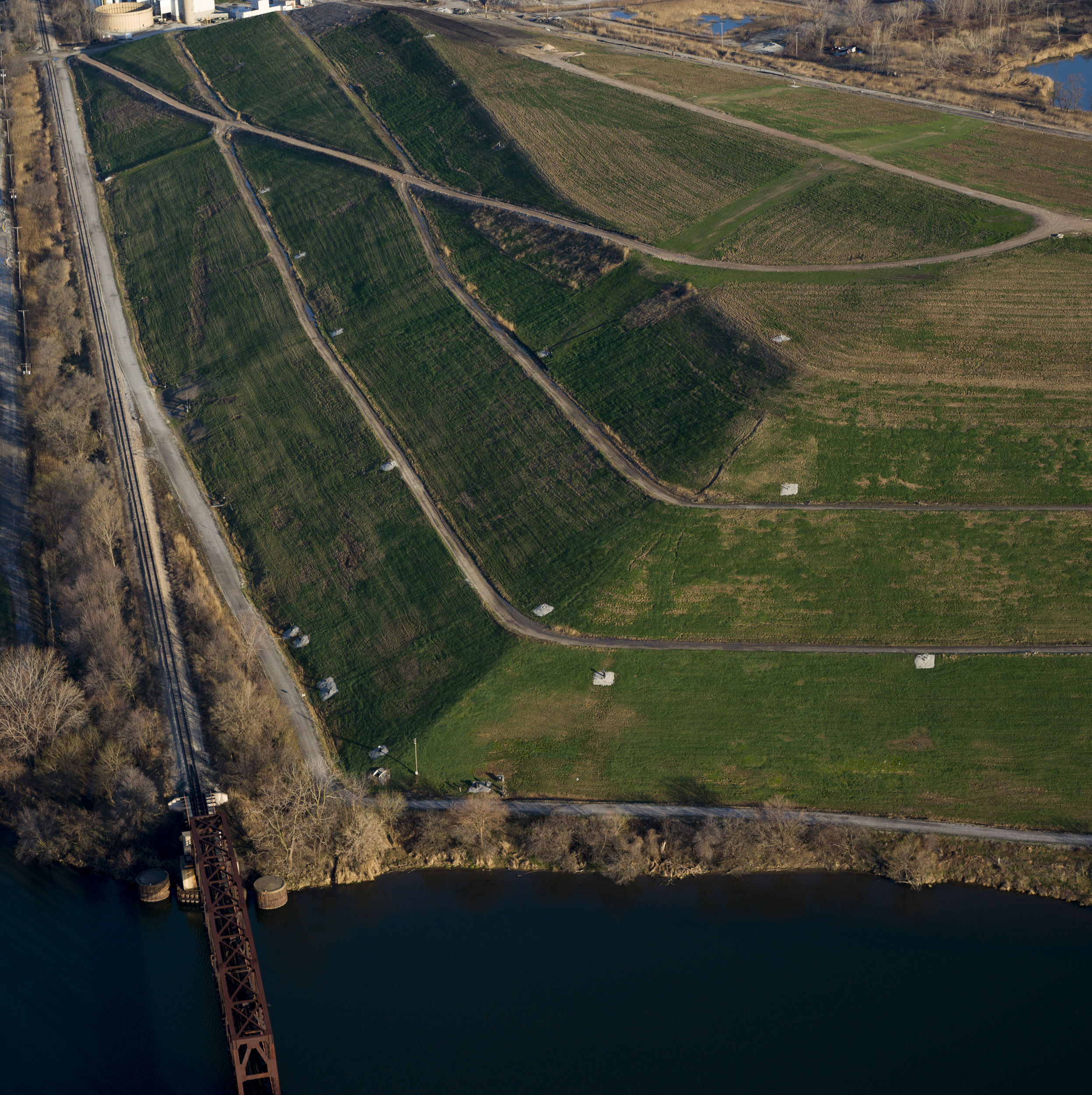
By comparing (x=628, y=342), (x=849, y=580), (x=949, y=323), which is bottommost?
(x=849, y=580)

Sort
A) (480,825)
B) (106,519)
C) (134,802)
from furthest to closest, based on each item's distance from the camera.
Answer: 1. (106,519)
2. (134,802)
3. (480,825)

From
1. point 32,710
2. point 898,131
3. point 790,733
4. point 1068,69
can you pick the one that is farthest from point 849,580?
point 1068,69

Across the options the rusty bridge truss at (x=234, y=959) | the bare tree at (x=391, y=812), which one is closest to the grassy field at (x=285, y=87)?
the bare tree at (x=391, y=812)

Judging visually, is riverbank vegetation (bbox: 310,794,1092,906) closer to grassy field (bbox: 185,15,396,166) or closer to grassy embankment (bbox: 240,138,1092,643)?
grassy embankment (bbox: 240,138,1092,643)

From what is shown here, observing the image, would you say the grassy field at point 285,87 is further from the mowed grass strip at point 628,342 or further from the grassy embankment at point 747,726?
the grassy embankment at point 747,726

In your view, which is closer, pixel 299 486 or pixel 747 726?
pixel 747 726

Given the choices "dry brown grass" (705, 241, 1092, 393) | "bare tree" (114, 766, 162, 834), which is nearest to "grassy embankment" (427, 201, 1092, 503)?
"dry brown grass" (705, 241, 1092, 393)

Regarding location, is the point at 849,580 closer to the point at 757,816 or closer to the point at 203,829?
the point at 757,816
